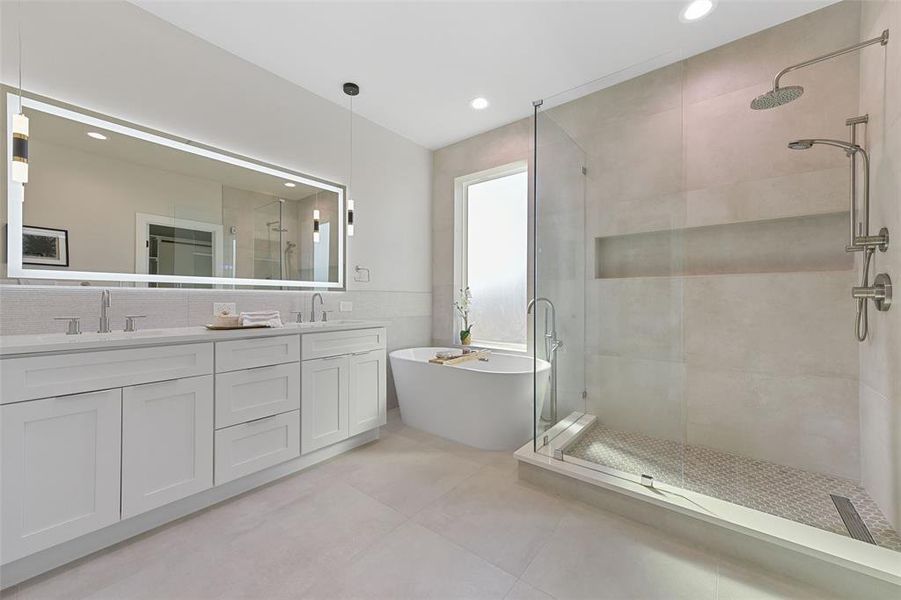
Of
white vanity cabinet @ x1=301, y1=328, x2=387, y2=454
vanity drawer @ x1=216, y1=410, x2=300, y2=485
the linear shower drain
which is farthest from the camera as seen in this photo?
white vanity cabinet @ x1=301, y1=328, x2=387, y2=454

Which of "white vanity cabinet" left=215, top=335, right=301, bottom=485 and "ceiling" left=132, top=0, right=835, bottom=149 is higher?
"ceiling" left=132, top=0, right=835, bottom=149

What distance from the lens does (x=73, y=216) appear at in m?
1.75

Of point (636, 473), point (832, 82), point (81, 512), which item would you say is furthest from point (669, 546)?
point (832, 82)

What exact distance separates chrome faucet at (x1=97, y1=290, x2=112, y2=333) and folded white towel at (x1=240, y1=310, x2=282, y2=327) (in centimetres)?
59

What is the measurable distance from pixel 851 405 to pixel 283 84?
420cm

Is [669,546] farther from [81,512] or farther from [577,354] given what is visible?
[81,512]

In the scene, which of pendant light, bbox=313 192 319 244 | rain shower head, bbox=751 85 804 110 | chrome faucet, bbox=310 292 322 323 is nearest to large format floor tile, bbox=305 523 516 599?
chrome faucet, bbox=310 292 322 323

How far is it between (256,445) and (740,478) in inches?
107

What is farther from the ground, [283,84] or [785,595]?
[283,84]

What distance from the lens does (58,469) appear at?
1335 millimetres

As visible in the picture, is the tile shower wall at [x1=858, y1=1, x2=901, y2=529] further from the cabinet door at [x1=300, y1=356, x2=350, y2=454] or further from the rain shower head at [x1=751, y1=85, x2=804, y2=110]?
the cabinet door at [x1=300, y1=356, x2=350, y2=454]

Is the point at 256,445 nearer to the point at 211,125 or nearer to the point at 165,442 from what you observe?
the point at 165,442

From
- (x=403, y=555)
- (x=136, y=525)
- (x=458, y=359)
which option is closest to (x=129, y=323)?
(x=136, y=525)

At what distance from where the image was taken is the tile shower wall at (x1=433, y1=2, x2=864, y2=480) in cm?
197
